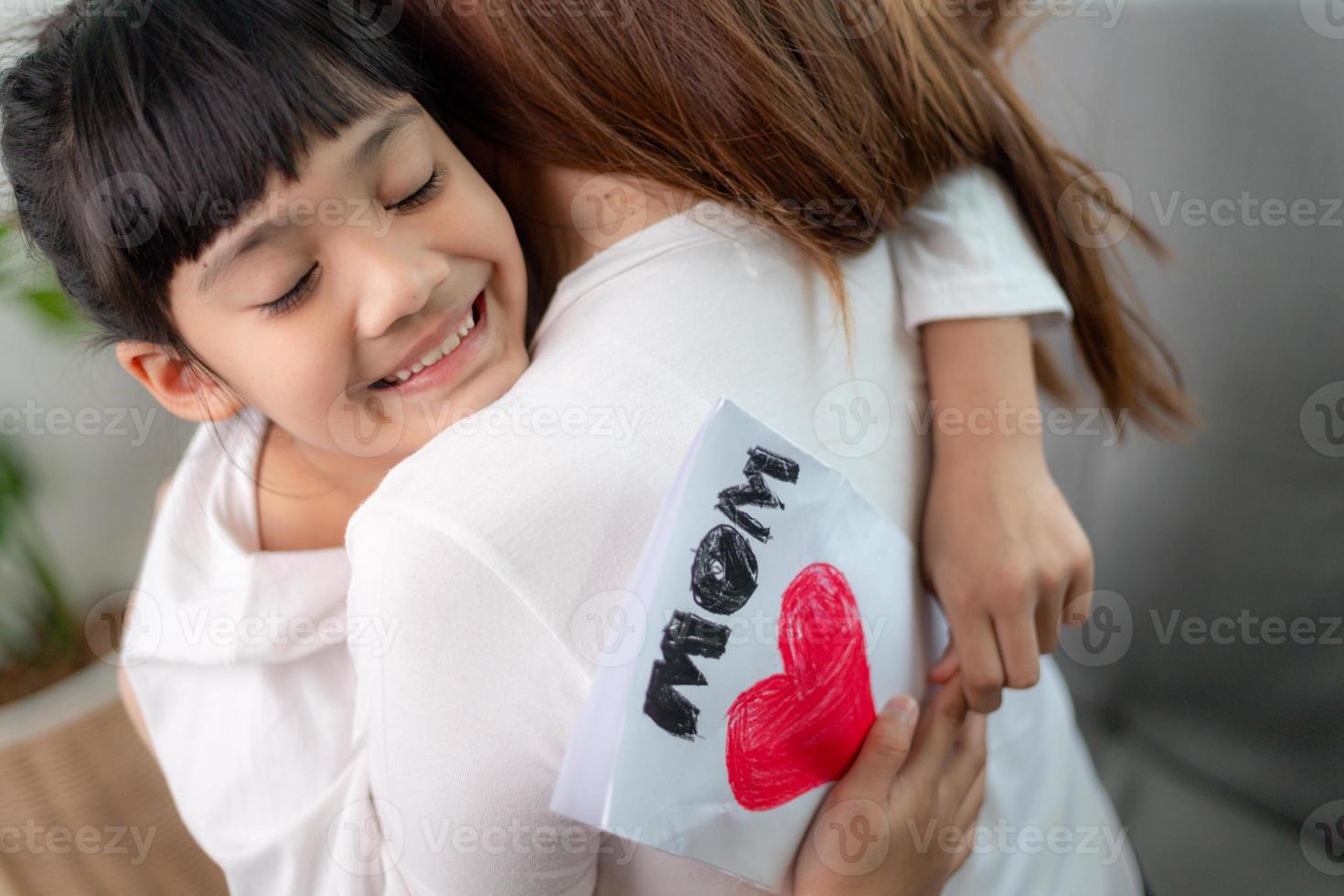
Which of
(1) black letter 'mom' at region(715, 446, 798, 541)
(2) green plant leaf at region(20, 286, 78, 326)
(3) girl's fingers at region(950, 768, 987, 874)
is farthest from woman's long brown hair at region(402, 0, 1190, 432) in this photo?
(2) green plant leaf at region(20, 286, 78, 326)

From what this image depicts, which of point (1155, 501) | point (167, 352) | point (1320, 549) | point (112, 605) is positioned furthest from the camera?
point (112, 605)

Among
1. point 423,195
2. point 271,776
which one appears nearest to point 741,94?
point 423,195

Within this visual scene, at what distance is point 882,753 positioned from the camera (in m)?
0.51

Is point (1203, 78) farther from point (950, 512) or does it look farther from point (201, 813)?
point (201, 813)

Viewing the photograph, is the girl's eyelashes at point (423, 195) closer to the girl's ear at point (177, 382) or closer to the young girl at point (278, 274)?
the young girl at point (278, 274)

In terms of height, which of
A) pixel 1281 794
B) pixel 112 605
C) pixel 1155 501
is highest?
pixel 1155 501

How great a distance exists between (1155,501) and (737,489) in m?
0.65

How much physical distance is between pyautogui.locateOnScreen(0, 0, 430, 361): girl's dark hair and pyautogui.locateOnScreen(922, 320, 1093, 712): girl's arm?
40cm

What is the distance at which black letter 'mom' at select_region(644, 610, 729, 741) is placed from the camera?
1.33ft

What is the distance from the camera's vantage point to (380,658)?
1.34ft

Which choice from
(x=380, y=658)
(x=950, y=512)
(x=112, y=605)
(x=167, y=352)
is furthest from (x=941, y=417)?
(x=112, y=605)

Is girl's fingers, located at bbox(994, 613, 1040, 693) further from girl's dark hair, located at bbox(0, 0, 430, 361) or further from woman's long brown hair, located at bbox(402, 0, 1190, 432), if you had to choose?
girl's dark hair, located at bbox(0, 0, 430, 361)

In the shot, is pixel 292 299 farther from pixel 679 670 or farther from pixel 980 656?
pixel 980 656

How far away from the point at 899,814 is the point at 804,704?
0.31 feet
